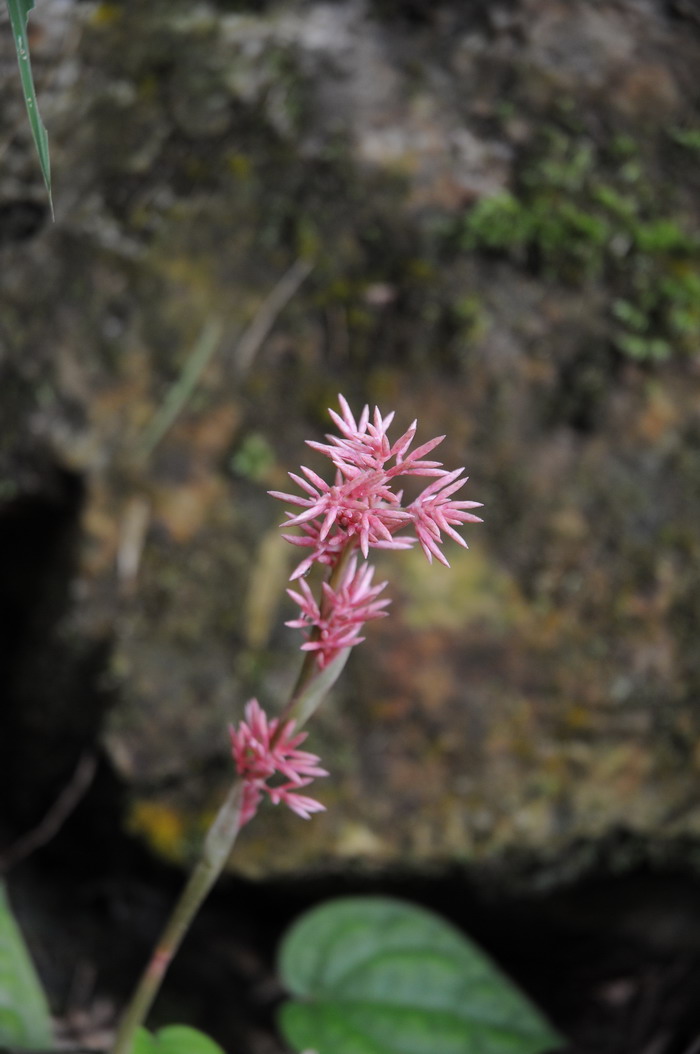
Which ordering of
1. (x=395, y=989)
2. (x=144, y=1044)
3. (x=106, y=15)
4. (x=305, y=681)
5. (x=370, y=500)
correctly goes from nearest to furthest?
(x=370, y=500) → (x=305, y=681) → (x=144, y=1044) → (x=395, y=989) → (x=106, y=15)

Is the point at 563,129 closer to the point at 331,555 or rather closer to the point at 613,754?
the point at 613,754

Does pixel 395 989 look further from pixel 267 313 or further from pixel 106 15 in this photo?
pixel 106 15

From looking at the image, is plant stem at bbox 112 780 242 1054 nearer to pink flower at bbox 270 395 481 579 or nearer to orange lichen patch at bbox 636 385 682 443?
pink flower at bbox 270 395 481 579

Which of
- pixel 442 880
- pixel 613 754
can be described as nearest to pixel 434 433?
pixel 613 754

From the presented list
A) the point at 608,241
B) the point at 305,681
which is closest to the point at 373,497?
the point at 305,681

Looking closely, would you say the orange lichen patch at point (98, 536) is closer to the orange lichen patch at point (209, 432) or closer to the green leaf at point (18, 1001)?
the orange lichen patch at point (209, 432)

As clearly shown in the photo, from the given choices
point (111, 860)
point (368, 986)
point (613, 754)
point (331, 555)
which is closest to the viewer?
point (331, 555)

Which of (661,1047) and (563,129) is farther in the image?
(563,129)
